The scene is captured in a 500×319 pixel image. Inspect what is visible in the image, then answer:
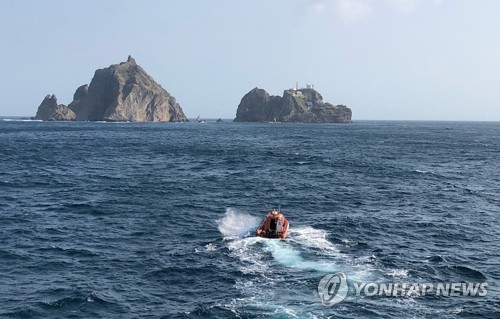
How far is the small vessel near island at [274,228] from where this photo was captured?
1816 inches

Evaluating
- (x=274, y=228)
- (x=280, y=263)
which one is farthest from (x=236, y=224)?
(x=280, y=263)

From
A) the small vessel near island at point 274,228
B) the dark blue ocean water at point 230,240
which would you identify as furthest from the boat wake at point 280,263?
the small vessel near island at point 274,228

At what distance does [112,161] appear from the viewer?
3952 inches

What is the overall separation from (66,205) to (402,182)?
53685mm

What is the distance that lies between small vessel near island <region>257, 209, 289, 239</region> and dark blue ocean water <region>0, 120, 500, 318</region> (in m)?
1.21

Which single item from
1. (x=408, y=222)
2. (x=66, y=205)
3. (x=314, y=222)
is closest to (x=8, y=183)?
(x=66, y=205)

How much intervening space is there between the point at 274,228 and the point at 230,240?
4517mm

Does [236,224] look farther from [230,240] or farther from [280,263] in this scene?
[280,263]

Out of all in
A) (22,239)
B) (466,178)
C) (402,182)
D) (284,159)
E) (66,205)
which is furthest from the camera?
(284,159)

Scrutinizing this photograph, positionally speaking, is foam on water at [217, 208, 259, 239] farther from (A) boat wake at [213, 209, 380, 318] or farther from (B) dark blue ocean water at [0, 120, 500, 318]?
(B) dark blue ocean water at [0, 120, 500, 318]

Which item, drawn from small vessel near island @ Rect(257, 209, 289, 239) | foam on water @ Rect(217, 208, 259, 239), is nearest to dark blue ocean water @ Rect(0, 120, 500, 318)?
foam on water @ Rect(217, 208, 259, 239)

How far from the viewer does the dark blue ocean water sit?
31.7m

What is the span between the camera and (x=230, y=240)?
45.9 m

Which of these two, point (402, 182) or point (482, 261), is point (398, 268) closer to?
point (482, 261)
